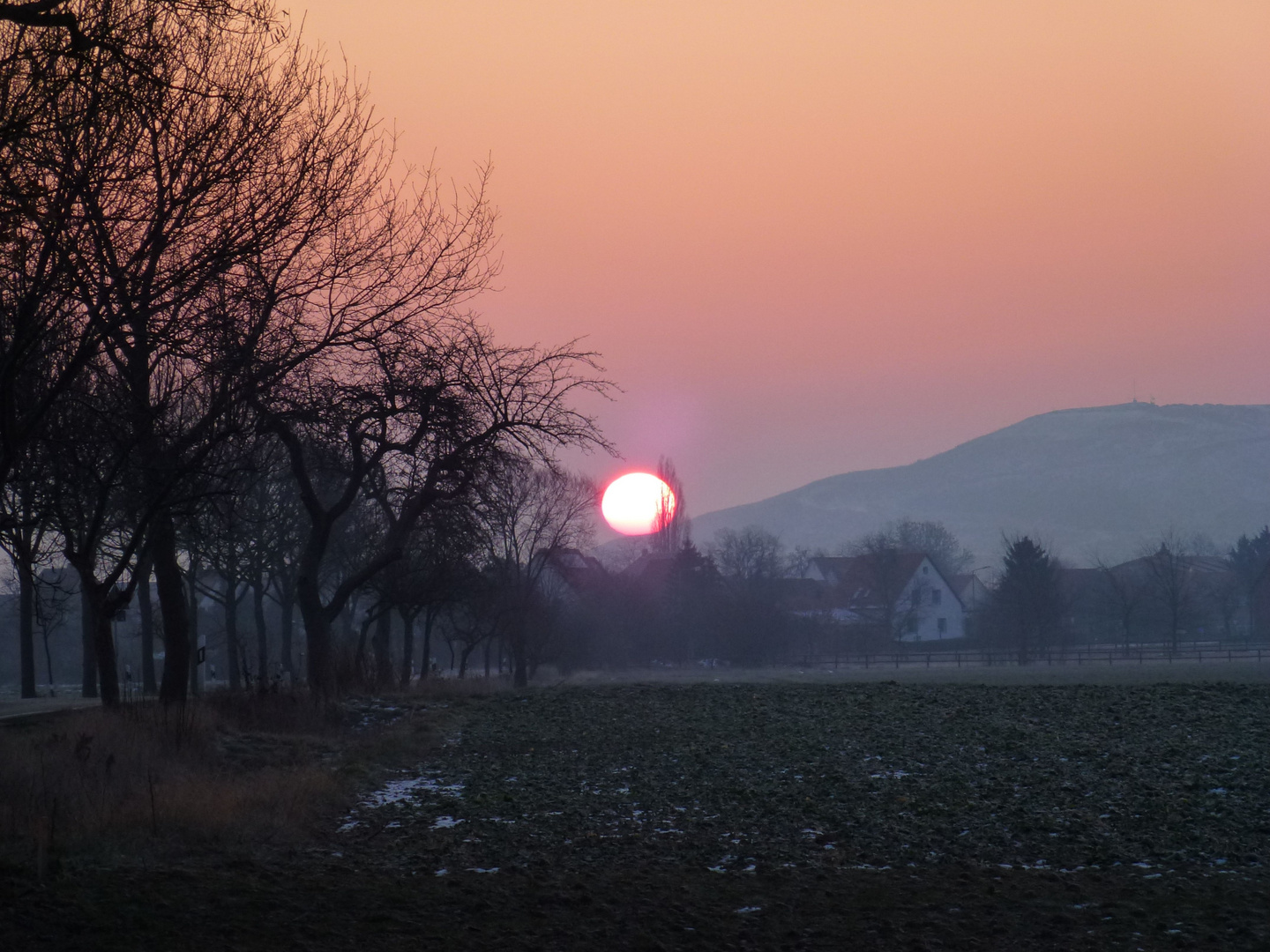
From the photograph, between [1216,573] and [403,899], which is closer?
[403,899]

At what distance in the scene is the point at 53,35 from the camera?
8.85 meters

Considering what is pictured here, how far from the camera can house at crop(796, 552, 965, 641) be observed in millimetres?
88625

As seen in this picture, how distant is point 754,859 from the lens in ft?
29.1

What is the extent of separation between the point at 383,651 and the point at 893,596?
196ft

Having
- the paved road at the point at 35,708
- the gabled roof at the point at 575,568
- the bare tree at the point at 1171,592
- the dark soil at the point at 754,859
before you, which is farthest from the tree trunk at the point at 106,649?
the bare tree at the point at 1171,592

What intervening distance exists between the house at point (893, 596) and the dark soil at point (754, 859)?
72488 mm

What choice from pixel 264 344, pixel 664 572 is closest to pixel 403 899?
pixel 264 344

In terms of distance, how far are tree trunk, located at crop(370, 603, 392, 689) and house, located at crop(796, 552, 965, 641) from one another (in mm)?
53121

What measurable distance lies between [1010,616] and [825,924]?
68032mm

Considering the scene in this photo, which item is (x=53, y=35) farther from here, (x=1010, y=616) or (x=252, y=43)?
(x=1010, y=616)

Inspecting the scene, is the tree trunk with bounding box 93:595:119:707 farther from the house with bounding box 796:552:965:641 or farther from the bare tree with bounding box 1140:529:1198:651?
the house with bounding box 796:552:965:641

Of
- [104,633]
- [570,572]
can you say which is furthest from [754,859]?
[570,572]

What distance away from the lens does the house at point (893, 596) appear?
291 feet

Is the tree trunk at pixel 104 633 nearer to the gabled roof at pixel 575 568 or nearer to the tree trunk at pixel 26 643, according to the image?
the tree trunk at pixel 26 643
